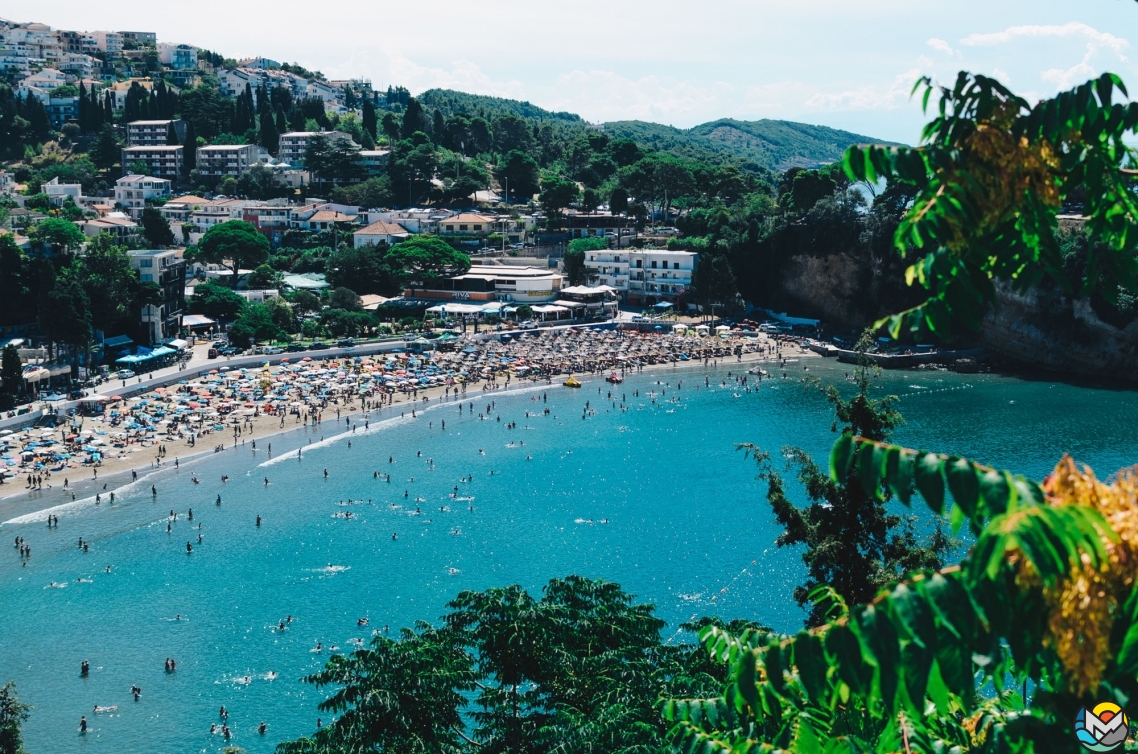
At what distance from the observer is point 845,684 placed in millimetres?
3150

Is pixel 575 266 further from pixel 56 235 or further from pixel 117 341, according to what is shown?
pixel 56 235

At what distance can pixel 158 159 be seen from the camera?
9675cm

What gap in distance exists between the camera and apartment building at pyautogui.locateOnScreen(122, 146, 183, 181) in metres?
96.2

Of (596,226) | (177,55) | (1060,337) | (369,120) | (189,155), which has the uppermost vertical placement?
(177,55)

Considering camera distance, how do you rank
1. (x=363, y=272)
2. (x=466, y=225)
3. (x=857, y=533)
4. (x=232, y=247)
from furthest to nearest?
(x=466, y=225), (x=232, y=247), (x=363, y=272), (x=857, y=533)

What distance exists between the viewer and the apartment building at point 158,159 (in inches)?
3787

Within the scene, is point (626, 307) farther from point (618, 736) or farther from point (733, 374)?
point (618, 736)

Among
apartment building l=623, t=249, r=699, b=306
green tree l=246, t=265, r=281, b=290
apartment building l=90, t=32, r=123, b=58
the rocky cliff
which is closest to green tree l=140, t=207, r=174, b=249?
green tree l=246, t=265, r=281, b=290

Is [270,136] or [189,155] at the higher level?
[270,136]

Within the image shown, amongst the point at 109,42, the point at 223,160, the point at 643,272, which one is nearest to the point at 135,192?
the point at 223,160

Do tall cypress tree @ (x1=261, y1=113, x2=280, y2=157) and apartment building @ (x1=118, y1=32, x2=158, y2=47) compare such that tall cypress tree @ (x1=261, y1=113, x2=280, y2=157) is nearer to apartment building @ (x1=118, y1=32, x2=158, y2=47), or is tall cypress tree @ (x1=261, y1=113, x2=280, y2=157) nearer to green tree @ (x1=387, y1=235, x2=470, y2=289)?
green tree @ (x1=387, y1=235, x2=470, y2=289)

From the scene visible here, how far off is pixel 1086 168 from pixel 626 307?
70.1m

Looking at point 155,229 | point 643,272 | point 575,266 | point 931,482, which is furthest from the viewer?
point 155,229

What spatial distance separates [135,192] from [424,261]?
1329 inches
